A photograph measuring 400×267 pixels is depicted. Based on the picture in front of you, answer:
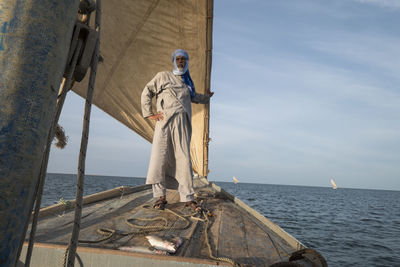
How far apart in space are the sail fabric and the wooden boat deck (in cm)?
310

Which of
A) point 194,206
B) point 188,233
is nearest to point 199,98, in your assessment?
point 194,206

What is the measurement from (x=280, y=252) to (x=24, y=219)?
166 centimetres

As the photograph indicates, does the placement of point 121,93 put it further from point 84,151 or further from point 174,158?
point 84,151

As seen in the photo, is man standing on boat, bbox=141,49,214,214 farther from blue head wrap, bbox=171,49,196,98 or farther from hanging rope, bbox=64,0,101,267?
hanging rope, bbox=64,0,101,267

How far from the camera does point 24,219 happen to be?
1.89ft

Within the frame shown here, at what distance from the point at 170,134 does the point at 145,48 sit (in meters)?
2.51

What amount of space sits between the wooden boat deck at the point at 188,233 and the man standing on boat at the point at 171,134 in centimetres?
28

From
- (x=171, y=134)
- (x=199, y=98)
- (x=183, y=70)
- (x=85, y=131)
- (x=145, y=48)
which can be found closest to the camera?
(x=85, y=131)

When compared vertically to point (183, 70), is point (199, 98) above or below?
below

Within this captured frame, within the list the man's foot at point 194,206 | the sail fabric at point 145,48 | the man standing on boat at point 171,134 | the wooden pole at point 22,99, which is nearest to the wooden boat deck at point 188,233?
the man's foot at point 194,206

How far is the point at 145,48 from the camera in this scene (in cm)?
489

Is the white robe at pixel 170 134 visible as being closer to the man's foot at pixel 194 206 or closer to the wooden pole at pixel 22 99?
the man's foot at pixel 194 206

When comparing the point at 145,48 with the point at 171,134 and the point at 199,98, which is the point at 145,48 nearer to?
the point at 199,98

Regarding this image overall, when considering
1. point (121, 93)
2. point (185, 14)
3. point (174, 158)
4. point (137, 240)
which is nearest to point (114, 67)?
point (121, 93)
